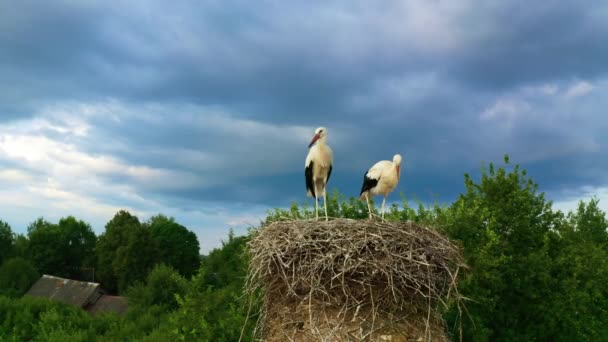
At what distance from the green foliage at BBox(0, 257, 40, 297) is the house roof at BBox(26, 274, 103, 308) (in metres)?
1.94

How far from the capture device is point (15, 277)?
4934 centimetres

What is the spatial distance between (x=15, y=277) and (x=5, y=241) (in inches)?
269

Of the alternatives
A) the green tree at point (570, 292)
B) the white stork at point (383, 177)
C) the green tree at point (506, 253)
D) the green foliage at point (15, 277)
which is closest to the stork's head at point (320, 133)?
the white stork at point (383, 177)

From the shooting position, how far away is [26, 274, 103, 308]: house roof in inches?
1732

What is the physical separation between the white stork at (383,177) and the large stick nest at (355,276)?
5.79ft

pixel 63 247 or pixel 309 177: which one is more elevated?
pixel 63 247

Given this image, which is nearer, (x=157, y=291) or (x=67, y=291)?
(x=157, y=291)

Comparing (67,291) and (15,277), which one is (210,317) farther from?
(15,277)

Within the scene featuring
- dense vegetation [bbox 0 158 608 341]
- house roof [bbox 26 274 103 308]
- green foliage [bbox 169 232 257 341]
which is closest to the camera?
green foliage [bbox 169 232 257 341]

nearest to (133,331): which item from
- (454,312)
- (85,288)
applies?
(85,288)

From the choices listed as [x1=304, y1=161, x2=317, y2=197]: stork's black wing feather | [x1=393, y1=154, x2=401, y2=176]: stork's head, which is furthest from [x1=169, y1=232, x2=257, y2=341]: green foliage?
[x1=393, y1=154, x2=401, y2=176]: stork's head

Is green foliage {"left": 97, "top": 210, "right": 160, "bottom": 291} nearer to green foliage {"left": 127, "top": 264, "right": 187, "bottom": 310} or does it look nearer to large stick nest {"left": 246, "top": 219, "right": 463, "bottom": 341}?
green foliage {"left": 127, "top": 264, "right": 187, "bottom": 310}

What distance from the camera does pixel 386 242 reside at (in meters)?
7.77

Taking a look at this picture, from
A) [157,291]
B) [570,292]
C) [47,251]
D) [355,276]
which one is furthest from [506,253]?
[47,251]
